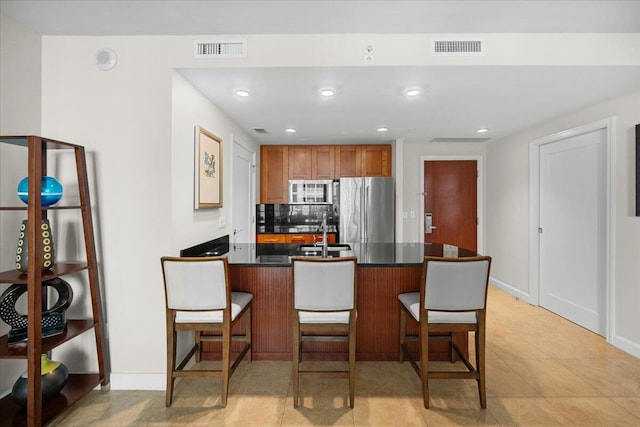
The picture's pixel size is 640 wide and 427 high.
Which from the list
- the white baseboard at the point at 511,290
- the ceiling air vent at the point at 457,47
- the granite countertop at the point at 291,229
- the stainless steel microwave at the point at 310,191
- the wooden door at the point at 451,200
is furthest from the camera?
the wooden door at the point at 451,200

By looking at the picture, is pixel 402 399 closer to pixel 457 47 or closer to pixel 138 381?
pixel 138 381

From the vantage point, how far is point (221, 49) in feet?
7.61

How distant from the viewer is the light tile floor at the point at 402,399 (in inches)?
78.5

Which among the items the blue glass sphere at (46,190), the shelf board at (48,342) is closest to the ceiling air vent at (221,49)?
the blue glass sphere at (46,190)

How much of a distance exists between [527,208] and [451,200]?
1.21m

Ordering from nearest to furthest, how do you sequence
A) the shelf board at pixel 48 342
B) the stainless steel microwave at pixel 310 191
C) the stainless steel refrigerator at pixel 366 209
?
the shelf board at pixel 48 342 → the stainless steel refrigerator at pixel 366 209 → the stainless steel microwave at pixel 310 191

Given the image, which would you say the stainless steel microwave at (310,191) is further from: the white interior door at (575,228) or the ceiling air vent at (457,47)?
the ceiling air vent at (457,47)

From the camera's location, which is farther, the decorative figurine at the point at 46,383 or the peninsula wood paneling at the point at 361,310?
the peninsula wood paneling at the point at 361,310

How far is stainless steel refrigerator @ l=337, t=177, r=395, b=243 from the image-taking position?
15.8 feet

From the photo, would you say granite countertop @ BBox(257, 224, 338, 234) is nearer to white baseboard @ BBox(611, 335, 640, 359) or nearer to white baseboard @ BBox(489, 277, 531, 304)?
white baseboard @ BBox(489, 277, 531, 304)

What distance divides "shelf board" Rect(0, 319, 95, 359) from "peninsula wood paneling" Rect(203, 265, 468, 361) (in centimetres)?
101

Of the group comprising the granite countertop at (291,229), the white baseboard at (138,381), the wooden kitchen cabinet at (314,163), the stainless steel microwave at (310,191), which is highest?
the wooden kitchen cabinet at (314,163)

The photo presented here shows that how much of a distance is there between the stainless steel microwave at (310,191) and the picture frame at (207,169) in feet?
6.76

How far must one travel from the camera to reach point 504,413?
6.70 ft
